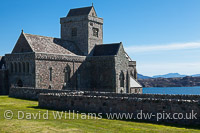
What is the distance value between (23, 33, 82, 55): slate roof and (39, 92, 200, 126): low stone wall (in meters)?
19.1

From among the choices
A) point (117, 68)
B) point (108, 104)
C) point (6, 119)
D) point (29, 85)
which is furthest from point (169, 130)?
point (117, 68)

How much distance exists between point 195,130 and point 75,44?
3764 cm

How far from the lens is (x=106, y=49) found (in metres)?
48.6

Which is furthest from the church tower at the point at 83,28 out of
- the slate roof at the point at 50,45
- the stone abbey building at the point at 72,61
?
the slate roof at the point at 50,45

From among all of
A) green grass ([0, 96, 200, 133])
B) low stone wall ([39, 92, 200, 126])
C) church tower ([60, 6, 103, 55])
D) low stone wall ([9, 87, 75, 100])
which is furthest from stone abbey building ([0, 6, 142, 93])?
green grass ([0, 96, 200, 133])

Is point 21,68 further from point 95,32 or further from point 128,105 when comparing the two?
point 128,105

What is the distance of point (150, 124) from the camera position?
16.5m

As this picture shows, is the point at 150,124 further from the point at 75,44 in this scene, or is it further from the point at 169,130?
the point at 75,44

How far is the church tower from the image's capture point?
162ft

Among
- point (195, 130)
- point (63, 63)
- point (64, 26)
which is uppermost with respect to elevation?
point (64, 26)

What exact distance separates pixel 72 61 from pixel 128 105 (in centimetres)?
2706

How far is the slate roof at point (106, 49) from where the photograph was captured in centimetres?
4677

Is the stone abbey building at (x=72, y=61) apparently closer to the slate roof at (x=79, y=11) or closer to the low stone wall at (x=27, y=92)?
the slate roof at (x=79, y=11)

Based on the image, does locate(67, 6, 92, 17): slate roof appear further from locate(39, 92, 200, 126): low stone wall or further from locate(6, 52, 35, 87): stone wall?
locate(39, 92, 200, 126): low stone wall
